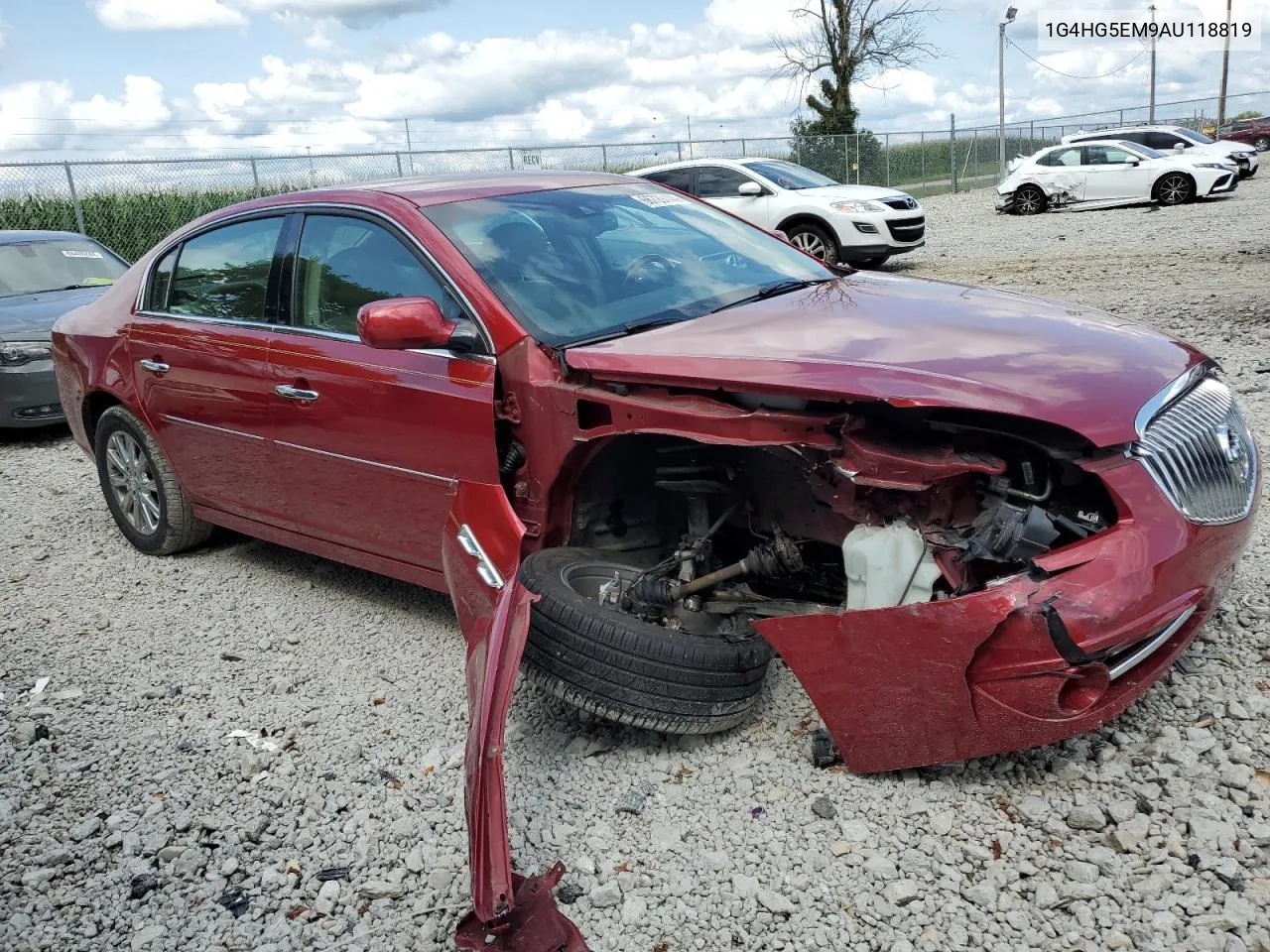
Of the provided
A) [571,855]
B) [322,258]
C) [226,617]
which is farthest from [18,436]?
[571,855]

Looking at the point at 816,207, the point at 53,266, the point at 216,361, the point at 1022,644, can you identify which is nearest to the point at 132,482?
the point at 216,361

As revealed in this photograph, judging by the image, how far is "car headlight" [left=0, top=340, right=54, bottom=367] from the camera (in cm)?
802

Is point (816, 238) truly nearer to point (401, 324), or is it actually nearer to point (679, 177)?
point (679, 177)

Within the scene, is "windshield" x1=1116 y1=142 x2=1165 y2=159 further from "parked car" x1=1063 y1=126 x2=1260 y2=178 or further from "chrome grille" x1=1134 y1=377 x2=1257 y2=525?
"chrome grille" x1=1134 y1=377 x2=1257 y2=525

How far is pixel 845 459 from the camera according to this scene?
273 cm

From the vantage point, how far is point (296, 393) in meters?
4.00

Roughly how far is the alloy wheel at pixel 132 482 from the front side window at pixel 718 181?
10252mm

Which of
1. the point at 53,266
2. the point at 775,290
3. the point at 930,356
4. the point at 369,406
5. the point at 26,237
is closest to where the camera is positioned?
the point at 930,356

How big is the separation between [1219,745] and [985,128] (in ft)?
115

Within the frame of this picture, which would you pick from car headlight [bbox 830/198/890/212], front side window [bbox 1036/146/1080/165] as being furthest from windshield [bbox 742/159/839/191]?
front side window [bbox 1036/146/1080/165]

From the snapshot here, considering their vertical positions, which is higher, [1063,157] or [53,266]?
[53,266]

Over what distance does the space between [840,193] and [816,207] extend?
18.0 inches

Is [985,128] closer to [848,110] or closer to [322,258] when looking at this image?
[848,110]

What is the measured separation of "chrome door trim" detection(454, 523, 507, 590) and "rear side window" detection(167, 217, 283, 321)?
155 centimetres
